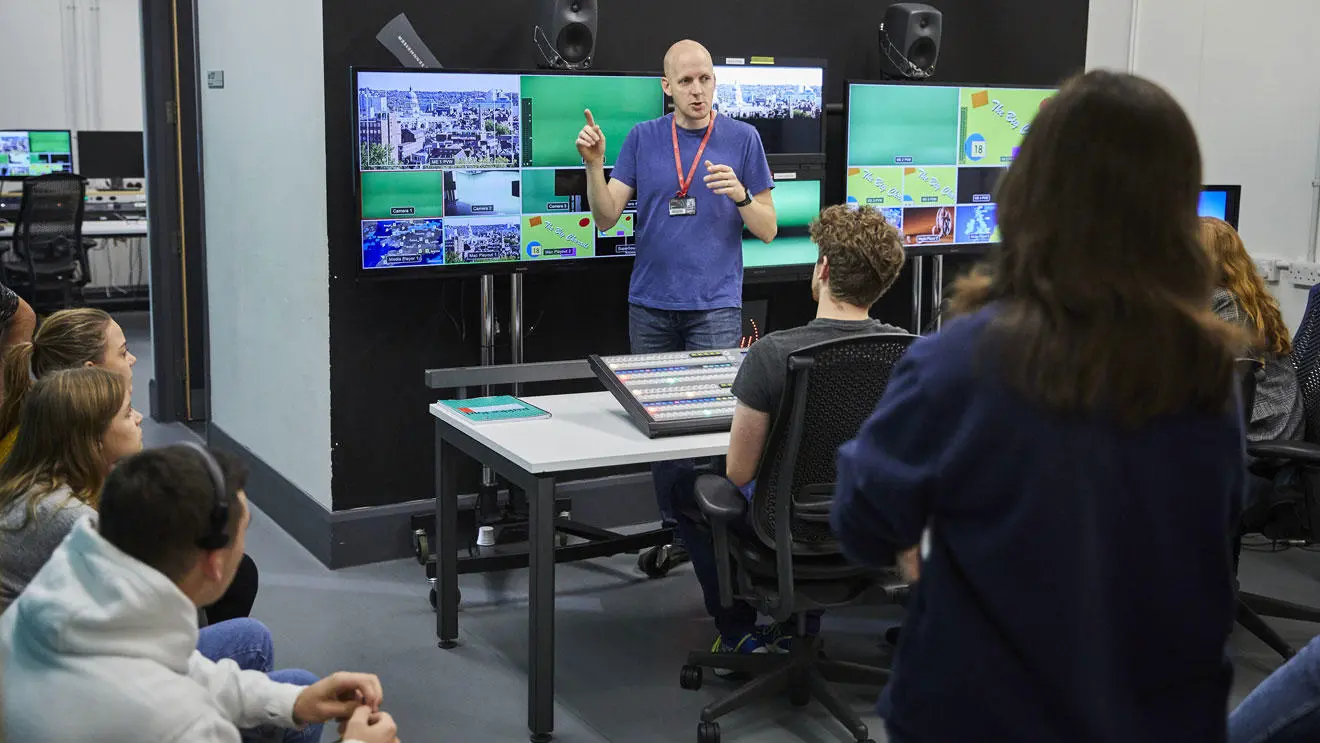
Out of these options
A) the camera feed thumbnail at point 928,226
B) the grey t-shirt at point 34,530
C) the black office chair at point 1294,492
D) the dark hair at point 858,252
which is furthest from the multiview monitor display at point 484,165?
the black office chair at point 1294,492

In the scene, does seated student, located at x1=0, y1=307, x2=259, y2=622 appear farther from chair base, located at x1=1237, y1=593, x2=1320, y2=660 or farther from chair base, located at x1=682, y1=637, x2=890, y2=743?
chair base, located at x1=1237, y1=593, x2=1320, y2=660

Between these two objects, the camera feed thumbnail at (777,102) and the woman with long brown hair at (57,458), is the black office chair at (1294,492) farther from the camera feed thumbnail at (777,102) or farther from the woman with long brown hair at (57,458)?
the woman with long brown hair at (57,458)

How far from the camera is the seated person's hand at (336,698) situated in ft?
6.24

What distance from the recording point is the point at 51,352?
269 centimetres

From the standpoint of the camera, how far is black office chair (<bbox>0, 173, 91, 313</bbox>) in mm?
8203

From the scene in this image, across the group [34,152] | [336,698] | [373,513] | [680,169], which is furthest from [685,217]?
[34,152]

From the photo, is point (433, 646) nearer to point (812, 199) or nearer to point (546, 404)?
point (546, 404)

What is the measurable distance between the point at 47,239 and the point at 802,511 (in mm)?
6925

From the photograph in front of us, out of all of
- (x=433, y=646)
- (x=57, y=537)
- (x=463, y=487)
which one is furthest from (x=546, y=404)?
(x=57, y=537)

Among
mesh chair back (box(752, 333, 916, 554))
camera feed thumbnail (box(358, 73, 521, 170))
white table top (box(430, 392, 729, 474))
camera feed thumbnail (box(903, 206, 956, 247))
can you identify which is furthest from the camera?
camera feed thumbnail (box(903, 206, 956, 247))

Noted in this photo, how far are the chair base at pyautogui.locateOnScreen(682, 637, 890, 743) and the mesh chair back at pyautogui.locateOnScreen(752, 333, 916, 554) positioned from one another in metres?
0.42

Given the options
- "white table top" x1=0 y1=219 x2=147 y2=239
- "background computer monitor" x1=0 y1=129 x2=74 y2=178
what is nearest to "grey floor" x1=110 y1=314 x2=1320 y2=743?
"white table top" x1=0 y1=219 x2=147 y2=239

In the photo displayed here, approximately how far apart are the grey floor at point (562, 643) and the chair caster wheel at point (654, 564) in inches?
1.4

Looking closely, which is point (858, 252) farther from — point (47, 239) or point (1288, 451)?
point (47, 239)
